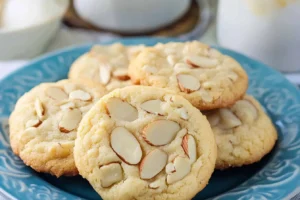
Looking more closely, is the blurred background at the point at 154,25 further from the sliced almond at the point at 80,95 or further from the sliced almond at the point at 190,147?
the sliced almond at the point at 190,147

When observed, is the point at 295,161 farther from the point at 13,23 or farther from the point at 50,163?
the point at 13,23

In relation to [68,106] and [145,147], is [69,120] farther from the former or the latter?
[145,147]

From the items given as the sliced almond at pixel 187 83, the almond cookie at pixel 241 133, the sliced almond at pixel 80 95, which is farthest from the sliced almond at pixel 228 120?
the sliced almond at pixel 80 95

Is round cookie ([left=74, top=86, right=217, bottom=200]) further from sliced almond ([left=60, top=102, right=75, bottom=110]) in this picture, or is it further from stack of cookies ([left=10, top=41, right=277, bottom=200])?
sliced almond ([left=60, top=102, right=75, bottom=110])

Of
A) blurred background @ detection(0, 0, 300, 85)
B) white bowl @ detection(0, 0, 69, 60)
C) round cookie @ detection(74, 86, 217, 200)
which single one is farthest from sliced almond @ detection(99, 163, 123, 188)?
white bowl @ detection(0, 0, 69, 60)

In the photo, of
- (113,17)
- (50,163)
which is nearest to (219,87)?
(50,163)

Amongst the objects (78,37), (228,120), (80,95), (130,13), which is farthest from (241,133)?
(78,37)
